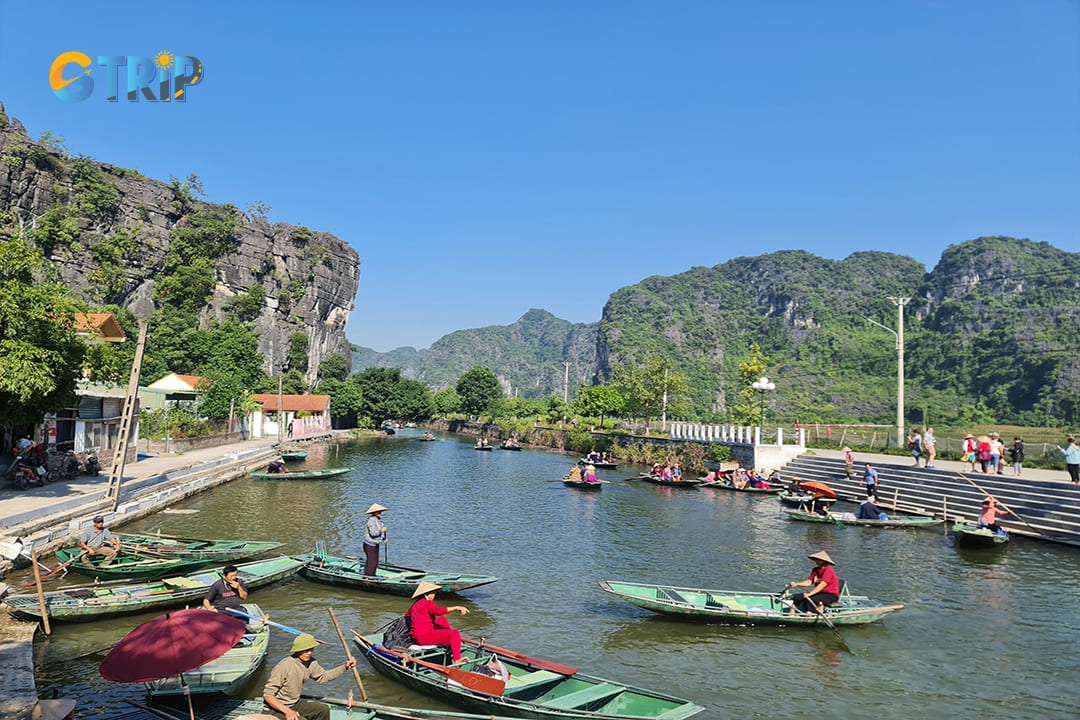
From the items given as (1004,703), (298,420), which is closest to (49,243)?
(298,420)

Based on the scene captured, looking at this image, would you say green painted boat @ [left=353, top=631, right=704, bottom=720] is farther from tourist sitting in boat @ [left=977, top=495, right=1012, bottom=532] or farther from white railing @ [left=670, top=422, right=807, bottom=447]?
white railing @ [left=670, top=422, right=807, bottom=447]

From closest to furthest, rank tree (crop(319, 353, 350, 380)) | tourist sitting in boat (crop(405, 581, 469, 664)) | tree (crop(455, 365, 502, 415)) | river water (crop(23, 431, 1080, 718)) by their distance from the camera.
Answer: tourist sitting in boat (crop(405, 581, 469, 664)) < river water (crop(23, 431, 1080, 718)) < tree (crop(455, 365, 502, 415)) < tree (crop(319, 353, 350, 380))

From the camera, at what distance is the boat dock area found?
28.8 ft

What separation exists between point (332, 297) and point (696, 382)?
80.6 m

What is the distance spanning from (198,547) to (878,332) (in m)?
137

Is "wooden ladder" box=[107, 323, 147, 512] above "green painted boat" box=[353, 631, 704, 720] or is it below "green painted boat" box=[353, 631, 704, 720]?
above

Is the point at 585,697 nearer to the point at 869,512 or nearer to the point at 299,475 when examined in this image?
the point at 869,512

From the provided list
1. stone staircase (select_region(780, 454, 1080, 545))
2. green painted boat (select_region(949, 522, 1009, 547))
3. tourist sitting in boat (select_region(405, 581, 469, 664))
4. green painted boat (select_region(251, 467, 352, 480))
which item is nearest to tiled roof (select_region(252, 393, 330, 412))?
green painted boat (select_region(251, 467, 352, 480))

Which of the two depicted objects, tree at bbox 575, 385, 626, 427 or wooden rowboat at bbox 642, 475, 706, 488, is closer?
wooden rowboat at bbox 642, 475, 706, 488

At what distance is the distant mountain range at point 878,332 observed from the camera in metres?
86.5

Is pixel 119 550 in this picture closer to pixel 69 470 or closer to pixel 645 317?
pixel 69 470

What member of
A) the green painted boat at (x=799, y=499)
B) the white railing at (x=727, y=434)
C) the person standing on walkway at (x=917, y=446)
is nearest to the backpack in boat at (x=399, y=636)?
the green painted boat at (x=799, y=499)

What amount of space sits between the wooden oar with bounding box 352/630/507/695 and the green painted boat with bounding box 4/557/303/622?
6002 mm

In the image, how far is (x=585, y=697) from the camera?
8.88 m
